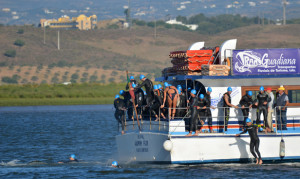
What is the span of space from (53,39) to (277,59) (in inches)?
4891

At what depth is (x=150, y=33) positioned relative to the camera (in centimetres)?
15312

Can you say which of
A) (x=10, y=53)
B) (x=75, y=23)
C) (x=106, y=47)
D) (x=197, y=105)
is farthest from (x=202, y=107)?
(x=75, y=23)

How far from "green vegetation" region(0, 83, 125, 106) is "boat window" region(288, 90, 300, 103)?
158 feet

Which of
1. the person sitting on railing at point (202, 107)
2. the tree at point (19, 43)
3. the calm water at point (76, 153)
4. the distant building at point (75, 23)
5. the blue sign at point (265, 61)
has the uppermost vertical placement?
the distant building at point (75, 23)

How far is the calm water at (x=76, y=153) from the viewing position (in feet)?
79.6

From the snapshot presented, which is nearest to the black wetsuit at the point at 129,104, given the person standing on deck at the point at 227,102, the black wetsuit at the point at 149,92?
the black wetsuit at the point at 149,92

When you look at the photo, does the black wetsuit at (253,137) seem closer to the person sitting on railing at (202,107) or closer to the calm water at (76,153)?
the calm water at (76,153)

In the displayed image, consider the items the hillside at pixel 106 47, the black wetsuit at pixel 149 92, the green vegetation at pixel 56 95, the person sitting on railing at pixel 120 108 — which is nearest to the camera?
the black wetsuit at pixel 149 92

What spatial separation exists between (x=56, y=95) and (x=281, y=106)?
173 feet

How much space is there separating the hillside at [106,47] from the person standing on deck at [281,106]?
3438 inches

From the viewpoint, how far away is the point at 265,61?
25984mm

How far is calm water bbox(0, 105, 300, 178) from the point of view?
2425 cm

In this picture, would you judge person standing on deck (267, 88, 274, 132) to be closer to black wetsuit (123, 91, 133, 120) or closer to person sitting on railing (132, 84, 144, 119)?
person sitting on railing (132, 84, 144, 119)

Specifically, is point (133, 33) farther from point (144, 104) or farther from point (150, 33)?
point (144, 104)
